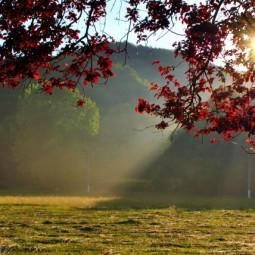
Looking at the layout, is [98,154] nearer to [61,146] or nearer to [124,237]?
[61,146]

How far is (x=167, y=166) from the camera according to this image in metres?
58.6


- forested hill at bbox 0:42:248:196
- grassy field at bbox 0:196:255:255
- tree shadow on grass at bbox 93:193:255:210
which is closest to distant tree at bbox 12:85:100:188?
forested hill at bbox 0:42:248:196

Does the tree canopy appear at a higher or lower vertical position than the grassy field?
higher

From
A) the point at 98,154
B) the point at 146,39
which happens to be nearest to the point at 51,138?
the point at 98,154

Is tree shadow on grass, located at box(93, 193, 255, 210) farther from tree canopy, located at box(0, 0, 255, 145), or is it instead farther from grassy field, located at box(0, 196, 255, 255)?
tree canopy, located at box(0, 0, 255, 145)

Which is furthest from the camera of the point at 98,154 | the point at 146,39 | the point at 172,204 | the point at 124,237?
the point at 98,154

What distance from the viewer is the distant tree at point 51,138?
63.7m

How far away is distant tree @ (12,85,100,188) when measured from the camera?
63719 mm

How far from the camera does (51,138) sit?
6450cm

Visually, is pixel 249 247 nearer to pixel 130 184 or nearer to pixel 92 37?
pixel 92 37

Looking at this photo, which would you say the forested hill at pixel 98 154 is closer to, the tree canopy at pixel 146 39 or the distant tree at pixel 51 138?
the distant tree at pixel 51 138

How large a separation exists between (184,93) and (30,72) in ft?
10.3

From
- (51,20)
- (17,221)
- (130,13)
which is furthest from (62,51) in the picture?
(17,221)

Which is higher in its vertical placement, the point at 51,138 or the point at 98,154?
the point at 51,138
